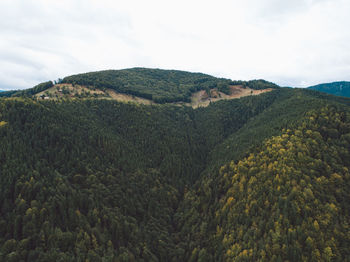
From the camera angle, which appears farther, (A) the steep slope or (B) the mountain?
(B) the mountain

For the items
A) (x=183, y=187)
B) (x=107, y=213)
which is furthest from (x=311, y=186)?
(x=107, y=213)

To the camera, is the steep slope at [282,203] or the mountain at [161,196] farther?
the mountain at [161,196]

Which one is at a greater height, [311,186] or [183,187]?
[311,186]

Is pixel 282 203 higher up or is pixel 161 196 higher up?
pixel 282 203

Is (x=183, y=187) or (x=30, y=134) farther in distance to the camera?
(x=183, y=187)

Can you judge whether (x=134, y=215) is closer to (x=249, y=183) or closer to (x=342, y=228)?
(x=249, y=183)

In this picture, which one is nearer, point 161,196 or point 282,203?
point 282,203

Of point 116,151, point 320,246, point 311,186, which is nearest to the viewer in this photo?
point 320,246

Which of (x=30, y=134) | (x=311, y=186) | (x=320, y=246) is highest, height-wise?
(x=30, y=134)
